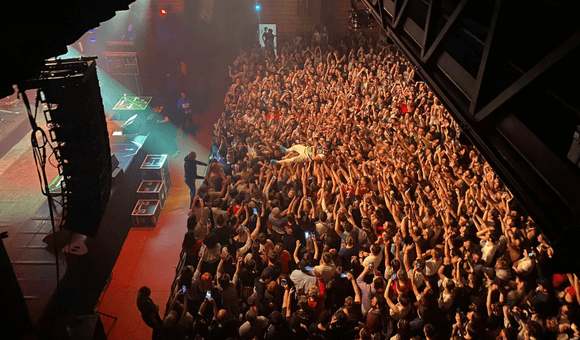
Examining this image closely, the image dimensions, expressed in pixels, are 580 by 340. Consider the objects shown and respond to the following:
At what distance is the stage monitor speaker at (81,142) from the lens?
414 cm

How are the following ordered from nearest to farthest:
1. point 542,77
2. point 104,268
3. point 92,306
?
point 542,77 → point 92,306 → point 104,268

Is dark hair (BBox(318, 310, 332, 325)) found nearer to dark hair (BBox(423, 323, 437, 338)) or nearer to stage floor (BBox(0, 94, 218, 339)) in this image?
dark hair (BBox(423, 323, 437, 338))

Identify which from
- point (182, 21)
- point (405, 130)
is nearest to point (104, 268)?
point (405, 130)

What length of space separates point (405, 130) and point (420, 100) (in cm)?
109

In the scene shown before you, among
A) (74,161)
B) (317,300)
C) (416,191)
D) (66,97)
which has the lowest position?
(317,300)

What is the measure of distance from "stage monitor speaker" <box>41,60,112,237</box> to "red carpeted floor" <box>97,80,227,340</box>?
1.86 m

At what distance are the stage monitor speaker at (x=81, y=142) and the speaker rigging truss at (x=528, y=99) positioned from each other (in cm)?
384

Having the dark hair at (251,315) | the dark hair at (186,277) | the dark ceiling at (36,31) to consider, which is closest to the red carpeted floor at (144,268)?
the dark hair at (186,277)

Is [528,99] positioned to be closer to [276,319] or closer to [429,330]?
[429,330]

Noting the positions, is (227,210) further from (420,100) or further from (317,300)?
(420,100)

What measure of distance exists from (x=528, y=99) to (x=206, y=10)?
15.2 metres

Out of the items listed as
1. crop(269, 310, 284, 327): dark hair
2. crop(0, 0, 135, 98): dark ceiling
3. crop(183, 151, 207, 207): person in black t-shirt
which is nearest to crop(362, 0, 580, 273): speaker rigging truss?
crop(0, 0, 135, 98): dark ceiling

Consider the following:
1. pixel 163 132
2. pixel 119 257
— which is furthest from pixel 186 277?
pixel 163 132

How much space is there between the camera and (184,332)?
13.9 feet
